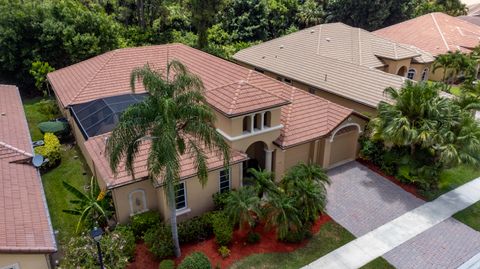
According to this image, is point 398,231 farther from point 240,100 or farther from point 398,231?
point 240,100

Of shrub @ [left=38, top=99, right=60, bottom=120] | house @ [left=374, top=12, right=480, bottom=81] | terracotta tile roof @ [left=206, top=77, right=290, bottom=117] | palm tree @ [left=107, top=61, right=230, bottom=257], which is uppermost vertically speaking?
palm tree @ [left=107, top=61, right=230, bottom=257]

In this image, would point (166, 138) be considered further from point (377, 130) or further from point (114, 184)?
point (377, 130)

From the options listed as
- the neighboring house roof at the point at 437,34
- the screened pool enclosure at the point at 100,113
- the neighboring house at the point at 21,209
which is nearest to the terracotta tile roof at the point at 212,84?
the screened pool enclosure at the point at 100,113

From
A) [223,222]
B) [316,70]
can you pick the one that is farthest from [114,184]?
[316,70]

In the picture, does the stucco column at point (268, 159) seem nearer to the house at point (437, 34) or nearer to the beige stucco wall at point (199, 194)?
the beige stucco wall at point (199, 194)

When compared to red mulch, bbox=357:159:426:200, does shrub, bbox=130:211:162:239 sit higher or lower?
higher

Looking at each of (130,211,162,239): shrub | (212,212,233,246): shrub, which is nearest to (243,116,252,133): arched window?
(212,212,233,246): shrub

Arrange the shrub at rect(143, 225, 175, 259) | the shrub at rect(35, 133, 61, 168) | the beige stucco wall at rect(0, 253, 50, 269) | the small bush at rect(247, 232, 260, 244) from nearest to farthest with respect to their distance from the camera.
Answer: the beige stucco wall at rect(0, 253, 50, 269) → the shrub at rect(143, 225, 175, 259) → the small bush at rect(247, 232, 260, 244) → the shrub at rect(35, 133, 61, 168)

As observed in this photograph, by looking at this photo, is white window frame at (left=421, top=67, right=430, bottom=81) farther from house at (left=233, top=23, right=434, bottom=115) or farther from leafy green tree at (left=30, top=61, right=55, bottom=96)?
leafy green tree at (left=30, top=61, right=55, bottom=96)
